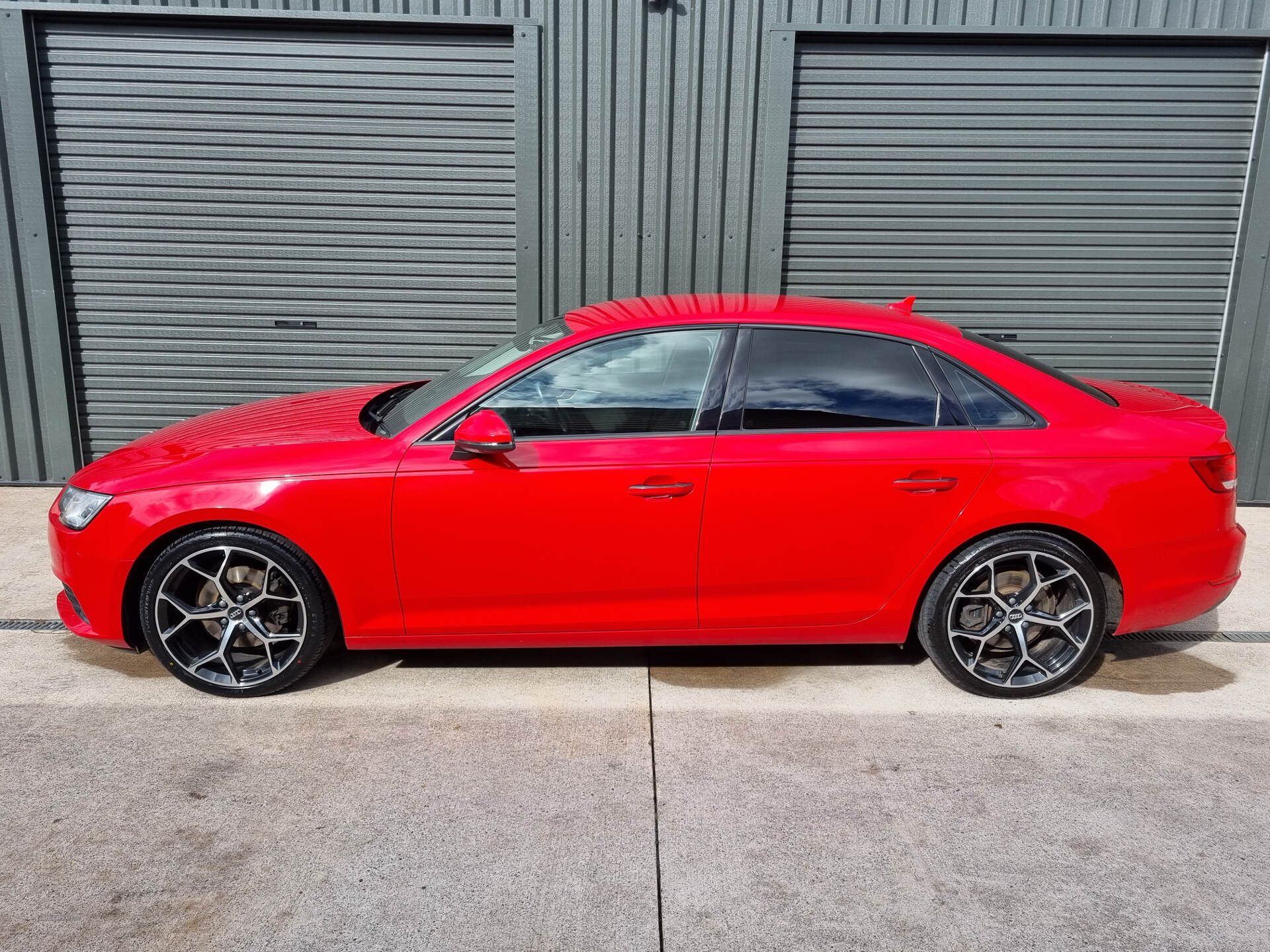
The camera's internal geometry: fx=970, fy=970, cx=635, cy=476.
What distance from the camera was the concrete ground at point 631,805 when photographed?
2748 mm

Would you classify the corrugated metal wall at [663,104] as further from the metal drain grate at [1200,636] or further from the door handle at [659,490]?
the metal drain grate at [1200,636]

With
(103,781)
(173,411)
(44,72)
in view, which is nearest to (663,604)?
(103,781)

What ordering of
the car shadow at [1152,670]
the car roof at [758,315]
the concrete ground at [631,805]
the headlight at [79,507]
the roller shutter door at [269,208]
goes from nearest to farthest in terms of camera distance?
the concrete ground at [631,805] < the headlight at [79,507] < the car roof at [758,315] < the car shadow at [1152,670] < the roller shutter door at [269,208]

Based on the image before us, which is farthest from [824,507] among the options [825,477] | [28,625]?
[28,625]

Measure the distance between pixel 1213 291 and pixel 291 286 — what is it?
6583mm

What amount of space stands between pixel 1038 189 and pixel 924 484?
3.97 metres

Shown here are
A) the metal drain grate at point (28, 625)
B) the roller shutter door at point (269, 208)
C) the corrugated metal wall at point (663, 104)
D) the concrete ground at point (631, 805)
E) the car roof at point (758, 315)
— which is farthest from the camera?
the roller shutter door at point (269, 208)

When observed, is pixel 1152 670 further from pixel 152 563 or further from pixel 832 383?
pixel 152 563

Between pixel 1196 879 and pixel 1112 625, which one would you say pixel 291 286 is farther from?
pixel 1196 879

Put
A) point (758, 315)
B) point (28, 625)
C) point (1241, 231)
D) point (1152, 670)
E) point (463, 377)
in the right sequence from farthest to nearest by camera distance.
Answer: point (1241, 231), point (28, 625), point (1152, 670), point (463, 377), point (758, 315)

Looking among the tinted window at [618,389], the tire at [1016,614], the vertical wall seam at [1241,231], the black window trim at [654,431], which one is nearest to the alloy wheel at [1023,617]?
the tire at [1016,614]

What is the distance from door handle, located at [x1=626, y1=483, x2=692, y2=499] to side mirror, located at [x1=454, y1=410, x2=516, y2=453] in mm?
510

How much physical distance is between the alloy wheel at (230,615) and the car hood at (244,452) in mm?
328

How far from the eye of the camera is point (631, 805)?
326 cm
